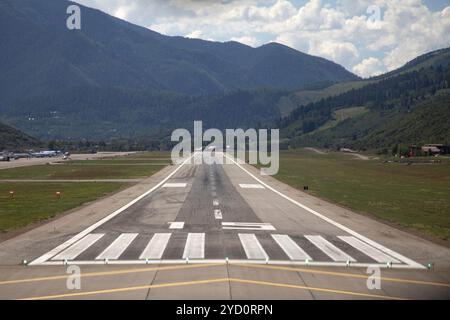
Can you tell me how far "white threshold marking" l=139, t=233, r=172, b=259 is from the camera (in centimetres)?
2223

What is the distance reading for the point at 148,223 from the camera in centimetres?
3200

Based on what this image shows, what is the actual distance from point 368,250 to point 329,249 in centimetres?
155

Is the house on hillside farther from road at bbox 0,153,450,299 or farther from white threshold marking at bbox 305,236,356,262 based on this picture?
white threshold marking at bbox 305,236,356,262

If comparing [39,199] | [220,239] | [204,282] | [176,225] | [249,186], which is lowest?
[249,186]

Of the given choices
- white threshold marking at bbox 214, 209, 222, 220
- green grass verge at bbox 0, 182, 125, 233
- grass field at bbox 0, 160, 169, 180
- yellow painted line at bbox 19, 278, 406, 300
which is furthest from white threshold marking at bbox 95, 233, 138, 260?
grass field at bbox 0, 160, 169, 180

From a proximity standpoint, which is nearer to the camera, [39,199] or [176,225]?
[176,225]

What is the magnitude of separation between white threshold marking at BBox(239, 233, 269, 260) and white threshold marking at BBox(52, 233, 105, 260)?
6134mm

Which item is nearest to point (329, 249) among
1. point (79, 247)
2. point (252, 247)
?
point (252, 247)

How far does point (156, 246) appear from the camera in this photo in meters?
24.3

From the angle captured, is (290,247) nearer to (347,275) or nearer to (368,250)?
(368,250)

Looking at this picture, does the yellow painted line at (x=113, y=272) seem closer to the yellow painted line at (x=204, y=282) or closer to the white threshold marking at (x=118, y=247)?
the yellow painted line at (x=204, y=282)

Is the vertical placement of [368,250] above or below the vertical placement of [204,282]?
below

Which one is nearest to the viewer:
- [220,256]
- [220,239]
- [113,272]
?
[113,272]
